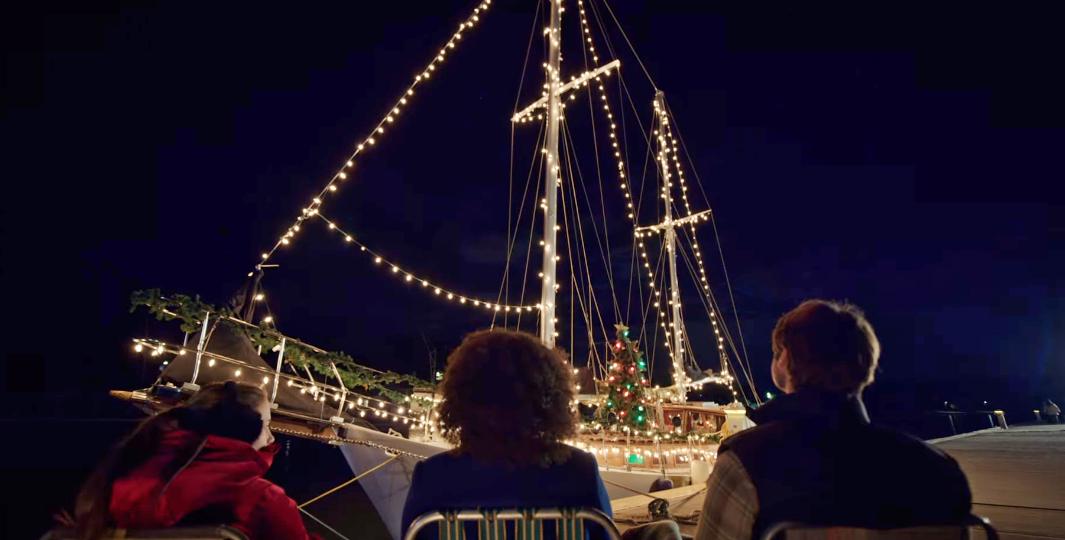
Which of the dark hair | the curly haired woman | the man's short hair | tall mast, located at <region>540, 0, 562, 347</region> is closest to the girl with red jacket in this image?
the dark hair

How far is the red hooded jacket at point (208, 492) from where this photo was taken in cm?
143

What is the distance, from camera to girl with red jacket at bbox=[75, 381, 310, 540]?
4.67ft

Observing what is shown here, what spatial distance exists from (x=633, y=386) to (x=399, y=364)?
34.6m

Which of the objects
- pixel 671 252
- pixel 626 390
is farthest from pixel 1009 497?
pixel 671 252

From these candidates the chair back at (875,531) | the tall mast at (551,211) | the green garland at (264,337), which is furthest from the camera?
the tall mast at (551,211)

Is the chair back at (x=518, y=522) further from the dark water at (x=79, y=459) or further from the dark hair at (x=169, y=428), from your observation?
the dark water at (x=79, y=459)

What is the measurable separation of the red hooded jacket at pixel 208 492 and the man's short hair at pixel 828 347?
1.71 m

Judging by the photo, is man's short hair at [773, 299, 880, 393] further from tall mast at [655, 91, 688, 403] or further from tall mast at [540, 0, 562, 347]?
tall mast at [655, 91, 688, 403]

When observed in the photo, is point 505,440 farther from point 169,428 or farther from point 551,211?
point 551,211

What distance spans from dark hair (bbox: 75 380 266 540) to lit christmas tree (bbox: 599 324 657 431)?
7.34 meters

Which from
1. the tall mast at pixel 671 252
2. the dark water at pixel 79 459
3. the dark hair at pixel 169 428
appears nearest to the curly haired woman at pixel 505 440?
the dark hair at pixel 169 428

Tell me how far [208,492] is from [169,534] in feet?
0.63

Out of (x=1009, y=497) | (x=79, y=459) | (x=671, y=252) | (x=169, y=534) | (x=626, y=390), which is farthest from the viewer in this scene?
(x=79, y=459)

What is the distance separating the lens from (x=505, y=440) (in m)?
1.54
